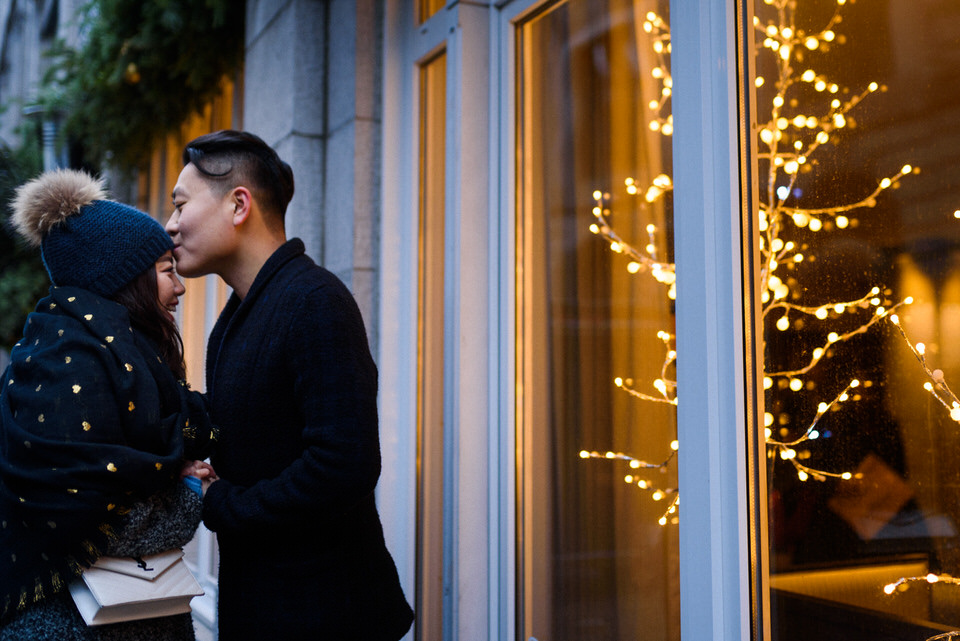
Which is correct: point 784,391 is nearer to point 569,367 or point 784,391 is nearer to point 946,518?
point 946,518

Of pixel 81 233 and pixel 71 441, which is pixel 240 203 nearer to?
pixel 81 233

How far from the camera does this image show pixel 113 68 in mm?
5566

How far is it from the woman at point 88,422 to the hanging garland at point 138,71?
A: 296 cm

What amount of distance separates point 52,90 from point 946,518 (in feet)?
22.7

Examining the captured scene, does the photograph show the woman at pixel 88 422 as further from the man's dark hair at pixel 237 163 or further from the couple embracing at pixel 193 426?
the man's dark hair at pixel 237 163

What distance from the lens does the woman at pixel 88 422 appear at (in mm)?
1710

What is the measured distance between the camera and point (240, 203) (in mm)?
2160

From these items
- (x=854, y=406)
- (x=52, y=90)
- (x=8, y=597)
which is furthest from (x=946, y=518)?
(x=52, y=90)

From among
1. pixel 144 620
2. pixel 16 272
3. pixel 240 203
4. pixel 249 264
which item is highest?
pixel 16 272

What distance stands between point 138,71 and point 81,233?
3.95 meters

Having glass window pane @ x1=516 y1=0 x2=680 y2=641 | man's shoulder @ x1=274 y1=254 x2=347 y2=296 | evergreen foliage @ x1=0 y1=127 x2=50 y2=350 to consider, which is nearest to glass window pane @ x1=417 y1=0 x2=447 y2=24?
glass window pane @ x1=516 y1=0 x2=680 y2=641

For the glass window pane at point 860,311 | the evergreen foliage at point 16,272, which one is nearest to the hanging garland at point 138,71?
the evergreen foliage at point 16,272

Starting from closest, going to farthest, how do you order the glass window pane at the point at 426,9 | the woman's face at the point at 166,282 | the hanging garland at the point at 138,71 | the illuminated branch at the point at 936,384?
the illuminated branch at the point at 936,384 → the woman's face at the point at 166,282 → the glass window pane at the point at 426,9 → the hanging garland at the point at 138,71

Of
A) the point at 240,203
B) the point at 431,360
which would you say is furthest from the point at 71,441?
the point at 431,360
